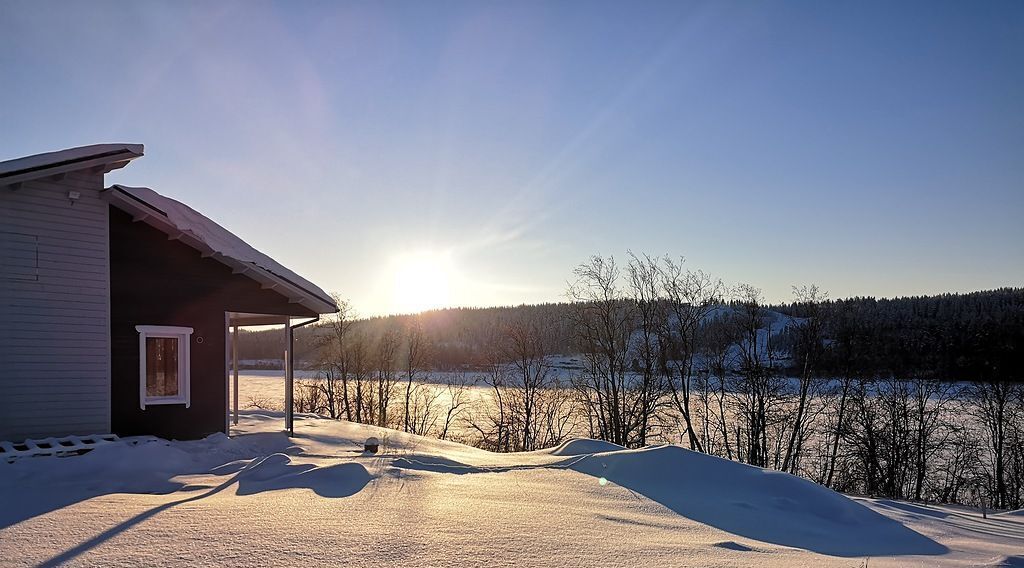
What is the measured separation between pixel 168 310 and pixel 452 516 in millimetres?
7459

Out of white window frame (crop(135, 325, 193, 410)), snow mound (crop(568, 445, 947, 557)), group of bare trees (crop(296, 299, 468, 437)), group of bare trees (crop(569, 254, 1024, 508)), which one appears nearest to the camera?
snow mound (crop(568, 445, 947, 557))

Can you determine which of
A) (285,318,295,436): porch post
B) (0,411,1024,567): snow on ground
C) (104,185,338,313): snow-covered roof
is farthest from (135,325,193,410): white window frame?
(285,318,295,436): porch post

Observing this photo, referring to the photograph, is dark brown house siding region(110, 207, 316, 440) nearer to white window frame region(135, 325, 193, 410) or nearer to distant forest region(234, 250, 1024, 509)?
white window frame region(135, 325, 193, 410)

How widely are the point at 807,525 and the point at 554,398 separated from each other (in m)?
19.1

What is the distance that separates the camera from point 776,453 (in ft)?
71.9

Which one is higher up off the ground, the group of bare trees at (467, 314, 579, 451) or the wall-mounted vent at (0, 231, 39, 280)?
the wall-mounted vent at (0, 231, 39, 280)

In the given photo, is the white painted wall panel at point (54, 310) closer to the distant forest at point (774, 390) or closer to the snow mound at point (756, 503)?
the snow mound at point (756, 503)

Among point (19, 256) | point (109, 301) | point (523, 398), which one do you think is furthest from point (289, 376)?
point (523, 398)

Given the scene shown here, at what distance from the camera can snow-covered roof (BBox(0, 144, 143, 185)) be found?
830cm

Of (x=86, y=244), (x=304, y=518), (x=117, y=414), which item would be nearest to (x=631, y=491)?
(x=304, y=518)

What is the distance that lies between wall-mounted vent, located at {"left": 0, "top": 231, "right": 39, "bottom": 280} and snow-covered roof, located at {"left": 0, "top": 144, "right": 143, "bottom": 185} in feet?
2.67

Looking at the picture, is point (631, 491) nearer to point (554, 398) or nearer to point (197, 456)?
point (197, 456)

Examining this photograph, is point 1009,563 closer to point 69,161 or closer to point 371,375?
point 69,161

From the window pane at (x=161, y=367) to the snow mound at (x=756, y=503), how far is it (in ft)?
22.5
